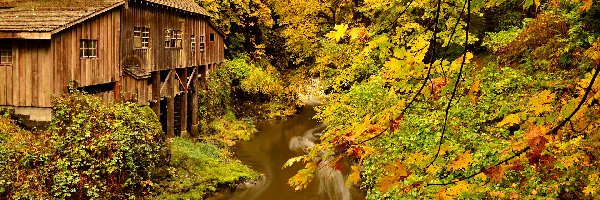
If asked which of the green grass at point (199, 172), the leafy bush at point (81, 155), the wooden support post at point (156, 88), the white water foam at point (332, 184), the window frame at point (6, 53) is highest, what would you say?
the window frame at point (6, 53)

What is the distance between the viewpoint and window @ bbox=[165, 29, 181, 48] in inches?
909

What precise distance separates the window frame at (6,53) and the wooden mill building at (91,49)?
0.03 meters

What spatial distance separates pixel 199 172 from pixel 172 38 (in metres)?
8.23

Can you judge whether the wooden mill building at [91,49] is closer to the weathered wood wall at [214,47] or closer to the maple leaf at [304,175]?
the weathered wood wall at [214,47]

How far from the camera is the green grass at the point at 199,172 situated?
53.4 ft

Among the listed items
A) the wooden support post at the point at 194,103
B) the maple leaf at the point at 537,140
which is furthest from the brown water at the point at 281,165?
the maple leaf at the point at 537,140

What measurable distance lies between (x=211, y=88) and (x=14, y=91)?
1414 cm

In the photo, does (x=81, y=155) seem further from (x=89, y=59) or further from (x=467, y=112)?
(x=467, y=112)

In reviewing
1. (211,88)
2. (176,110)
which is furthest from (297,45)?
(176,110)

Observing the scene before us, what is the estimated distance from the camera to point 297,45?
2839 cm

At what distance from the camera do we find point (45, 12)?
15375mm

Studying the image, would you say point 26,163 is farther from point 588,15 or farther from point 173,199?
point 588,15

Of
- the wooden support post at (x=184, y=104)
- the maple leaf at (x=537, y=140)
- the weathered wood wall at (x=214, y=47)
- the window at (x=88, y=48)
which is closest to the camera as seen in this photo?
the maple leaf at (x=537, y=140)

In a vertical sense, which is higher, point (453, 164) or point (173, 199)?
point (453, 164)
